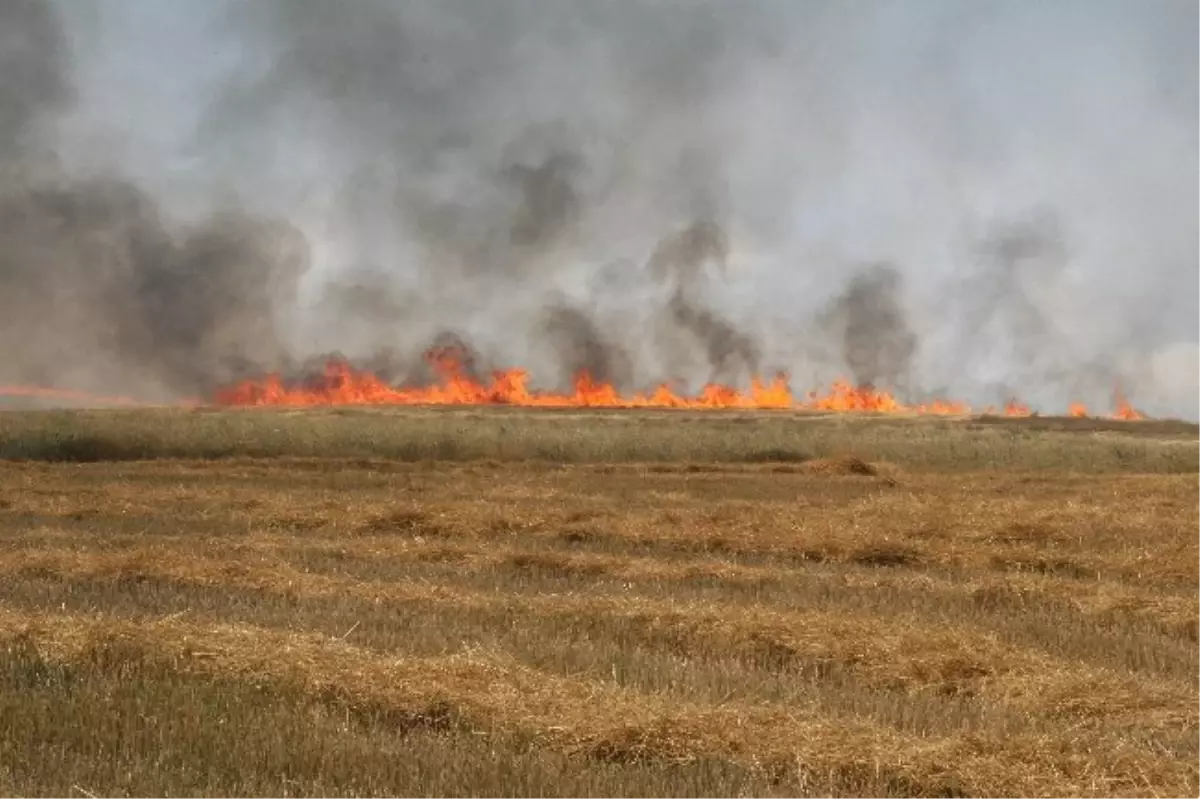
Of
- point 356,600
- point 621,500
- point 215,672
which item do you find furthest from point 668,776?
point 621,500

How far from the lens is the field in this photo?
19.8 ft

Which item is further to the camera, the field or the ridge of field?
the ridge of field

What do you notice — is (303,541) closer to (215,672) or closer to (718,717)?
(215,672)

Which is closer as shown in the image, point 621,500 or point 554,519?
point 554,519

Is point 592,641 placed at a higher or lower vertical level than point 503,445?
lower

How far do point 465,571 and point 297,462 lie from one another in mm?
→ 17671

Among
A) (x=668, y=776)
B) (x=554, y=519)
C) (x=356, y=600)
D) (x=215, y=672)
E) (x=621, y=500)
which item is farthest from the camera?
(x=621, y=500)

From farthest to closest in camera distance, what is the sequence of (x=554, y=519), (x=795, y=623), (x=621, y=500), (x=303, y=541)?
(x=621, y=500), (x=554, y=519), (x=303, y=541), (x=795, y=623)

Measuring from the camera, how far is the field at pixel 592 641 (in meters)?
6.04

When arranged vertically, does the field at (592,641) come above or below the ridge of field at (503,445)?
below

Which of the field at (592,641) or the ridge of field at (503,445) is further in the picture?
the ridge of field at (503,445)

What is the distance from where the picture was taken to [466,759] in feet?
19.7

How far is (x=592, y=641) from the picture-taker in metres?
9.77

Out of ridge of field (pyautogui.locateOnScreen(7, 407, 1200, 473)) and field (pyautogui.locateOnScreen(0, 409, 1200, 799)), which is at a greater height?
ridge of field (pyautogui.locateOnScreen(7, 407, 1200, 473))
